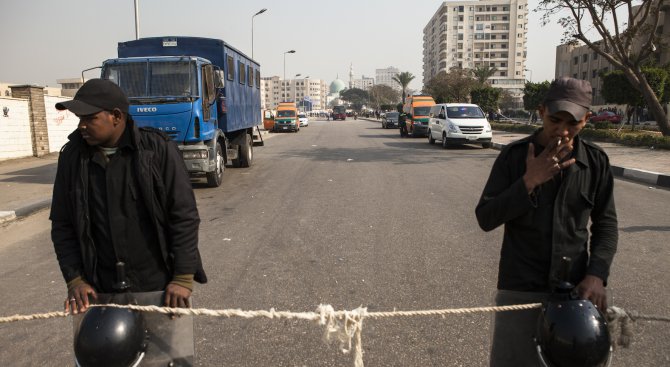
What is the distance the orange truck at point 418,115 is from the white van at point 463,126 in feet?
19.9

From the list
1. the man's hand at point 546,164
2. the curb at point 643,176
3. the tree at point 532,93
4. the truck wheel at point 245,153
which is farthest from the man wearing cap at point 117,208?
the tree at point 532,93

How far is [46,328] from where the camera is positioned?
12.1 ft

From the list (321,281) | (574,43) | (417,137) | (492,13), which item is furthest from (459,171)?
Result: (492,13)

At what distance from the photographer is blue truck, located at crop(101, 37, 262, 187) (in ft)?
31.2

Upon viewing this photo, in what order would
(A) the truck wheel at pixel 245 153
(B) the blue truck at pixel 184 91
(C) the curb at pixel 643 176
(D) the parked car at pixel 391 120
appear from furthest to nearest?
(D) the parked car at pixel 391 120, (A) the truck wheel at pixel 245 153, (C) the curb at pixel 643 176, (B) the blue truck at pixel 184 91

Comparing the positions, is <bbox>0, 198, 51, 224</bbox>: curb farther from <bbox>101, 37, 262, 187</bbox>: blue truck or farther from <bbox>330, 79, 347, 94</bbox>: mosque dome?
<bbox>330, 79, 347, 94</bbox>: mosque dome

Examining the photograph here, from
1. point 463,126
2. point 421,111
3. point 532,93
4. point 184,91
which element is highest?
point 532,93

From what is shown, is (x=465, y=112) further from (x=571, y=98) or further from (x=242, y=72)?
(x=571, y=98)

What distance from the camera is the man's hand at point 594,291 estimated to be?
2.01 m

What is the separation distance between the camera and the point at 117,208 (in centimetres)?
215

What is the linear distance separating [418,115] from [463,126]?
8317mm

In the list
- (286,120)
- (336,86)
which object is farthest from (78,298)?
(336,86)

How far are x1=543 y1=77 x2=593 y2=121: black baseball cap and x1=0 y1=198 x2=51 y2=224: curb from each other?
321 inches

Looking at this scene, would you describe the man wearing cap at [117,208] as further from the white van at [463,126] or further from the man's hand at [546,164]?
the white van at [463,126]
